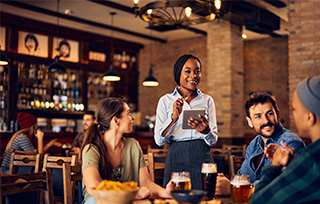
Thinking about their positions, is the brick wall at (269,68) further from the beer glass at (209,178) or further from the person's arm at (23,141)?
the beer glass at (209,178)

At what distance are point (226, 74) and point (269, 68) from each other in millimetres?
3274

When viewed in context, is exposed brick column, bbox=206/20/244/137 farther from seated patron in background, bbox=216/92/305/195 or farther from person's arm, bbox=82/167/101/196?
person's arm, bbox=82/167/101/196

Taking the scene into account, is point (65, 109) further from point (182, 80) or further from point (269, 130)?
point (269, 130)

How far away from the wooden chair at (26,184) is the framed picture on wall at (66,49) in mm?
7695

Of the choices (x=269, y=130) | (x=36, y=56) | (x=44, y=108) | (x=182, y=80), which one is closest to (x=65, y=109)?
(x=44, y=108)

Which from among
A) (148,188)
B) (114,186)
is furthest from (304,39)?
(114,186)

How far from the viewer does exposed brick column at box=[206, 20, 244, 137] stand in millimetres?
8008

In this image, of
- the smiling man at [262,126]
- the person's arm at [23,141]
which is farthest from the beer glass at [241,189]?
the person's arm at [23,141]

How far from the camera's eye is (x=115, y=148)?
7.22 feet

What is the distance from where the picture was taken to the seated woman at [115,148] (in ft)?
6.77

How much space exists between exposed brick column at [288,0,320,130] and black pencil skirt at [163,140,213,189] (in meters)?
3.88

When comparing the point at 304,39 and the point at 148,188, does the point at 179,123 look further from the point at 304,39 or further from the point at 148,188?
the point at 304,39

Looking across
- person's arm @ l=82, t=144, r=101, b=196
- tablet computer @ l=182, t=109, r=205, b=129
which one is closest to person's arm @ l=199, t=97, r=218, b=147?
tablet computer @ l=182, t=109, r=205, b=129

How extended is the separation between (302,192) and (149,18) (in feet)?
17.1
